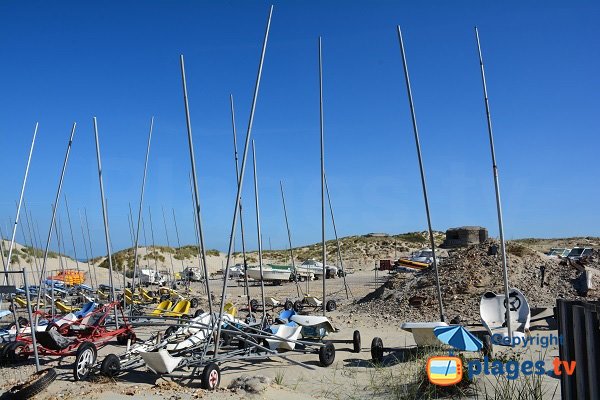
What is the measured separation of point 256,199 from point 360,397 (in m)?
8.36

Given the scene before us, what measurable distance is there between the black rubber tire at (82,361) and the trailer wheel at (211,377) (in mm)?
2390

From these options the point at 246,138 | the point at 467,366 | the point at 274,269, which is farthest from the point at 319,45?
the point at 274,269

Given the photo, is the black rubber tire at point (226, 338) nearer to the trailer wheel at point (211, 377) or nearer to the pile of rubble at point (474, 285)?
the trailer wheel at point (211, 377)

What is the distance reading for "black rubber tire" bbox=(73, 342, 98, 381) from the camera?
928 centimetres

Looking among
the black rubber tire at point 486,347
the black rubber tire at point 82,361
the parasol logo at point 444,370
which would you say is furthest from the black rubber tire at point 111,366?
the black rubber tire at point 486,347

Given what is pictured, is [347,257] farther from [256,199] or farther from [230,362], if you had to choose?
[230,362]

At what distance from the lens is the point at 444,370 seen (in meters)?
8.38

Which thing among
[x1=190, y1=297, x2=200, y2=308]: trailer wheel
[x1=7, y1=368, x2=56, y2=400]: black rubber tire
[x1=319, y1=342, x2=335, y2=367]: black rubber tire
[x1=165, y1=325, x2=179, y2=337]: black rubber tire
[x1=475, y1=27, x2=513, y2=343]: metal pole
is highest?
[x1=475, y1=27, x2=513, y2=343]: metal pole

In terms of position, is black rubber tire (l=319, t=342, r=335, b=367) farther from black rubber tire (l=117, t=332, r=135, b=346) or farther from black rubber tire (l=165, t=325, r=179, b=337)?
black rubber tire (l=117, t=332, r=135, b=346)

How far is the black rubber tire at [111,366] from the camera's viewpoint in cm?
916

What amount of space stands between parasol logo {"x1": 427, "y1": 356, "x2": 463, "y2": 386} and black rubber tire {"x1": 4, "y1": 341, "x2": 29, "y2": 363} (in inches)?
331

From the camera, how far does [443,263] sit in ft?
76.2

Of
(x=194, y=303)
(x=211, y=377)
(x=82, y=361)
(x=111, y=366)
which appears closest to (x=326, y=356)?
(x=211, y=377)

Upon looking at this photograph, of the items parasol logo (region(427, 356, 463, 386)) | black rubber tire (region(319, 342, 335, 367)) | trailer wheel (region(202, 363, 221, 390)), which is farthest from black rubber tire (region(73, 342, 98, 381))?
parasol logo (region(427, 356, 463, 386))
